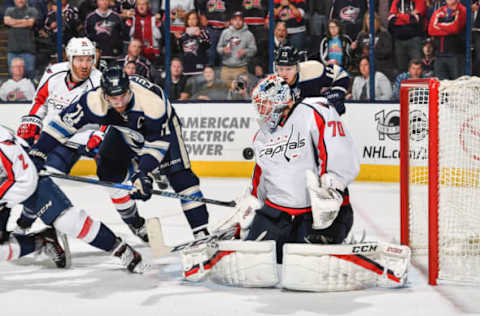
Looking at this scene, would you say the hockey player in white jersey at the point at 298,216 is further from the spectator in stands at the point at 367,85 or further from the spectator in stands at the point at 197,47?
the spectator in stands at the point at 197,47

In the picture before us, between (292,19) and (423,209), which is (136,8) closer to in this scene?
(292,19)

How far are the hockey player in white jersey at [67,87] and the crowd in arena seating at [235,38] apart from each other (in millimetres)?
2652

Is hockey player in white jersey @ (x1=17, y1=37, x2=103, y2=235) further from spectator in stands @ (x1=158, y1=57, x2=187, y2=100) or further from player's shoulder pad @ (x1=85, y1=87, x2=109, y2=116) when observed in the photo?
spectator in stands @ (x1=158, y1=57, x2=187, y2=100)

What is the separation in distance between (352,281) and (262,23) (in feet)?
16.1

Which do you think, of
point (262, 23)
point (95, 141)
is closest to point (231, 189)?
point (262, 23)

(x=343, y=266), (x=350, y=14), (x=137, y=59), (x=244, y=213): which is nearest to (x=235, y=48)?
(x=137, y=59)

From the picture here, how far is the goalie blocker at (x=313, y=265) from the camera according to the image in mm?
3314

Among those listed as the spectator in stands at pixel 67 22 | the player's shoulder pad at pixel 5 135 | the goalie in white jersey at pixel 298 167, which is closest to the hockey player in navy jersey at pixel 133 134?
the player's shoulder pad at pixel 5 135

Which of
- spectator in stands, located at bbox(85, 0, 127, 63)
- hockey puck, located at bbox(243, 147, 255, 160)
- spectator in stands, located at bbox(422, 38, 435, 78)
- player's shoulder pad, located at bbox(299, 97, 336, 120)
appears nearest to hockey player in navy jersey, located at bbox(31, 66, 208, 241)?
player's shoulder pad, located at bbox(299, 97, 336, 120)

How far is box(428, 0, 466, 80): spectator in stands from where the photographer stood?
7418mm

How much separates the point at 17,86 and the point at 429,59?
396 centimetres

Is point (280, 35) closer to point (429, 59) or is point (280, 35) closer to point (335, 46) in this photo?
point (335, 46)

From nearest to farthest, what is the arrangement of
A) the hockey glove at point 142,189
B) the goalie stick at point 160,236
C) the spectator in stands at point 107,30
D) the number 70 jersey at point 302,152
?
the number 70 jersey at point 302,152
the goalie stick at point 160,236
the hockey glove at point 142,189
the spectator in stands at point 107,30

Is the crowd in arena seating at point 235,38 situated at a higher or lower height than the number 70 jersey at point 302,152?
higher
